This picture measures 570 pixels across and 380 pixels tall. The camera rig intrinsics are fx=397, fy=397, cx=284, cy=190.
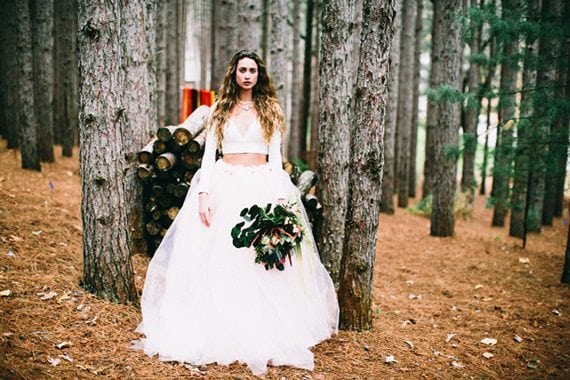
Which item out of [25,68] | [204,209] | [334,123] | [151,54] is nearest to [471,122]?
[334,123]

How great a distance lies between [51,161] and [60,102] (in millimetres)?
2542

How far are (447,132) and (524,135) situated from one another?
1.77m

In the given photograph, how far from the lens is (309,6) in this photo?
14516 millimetres

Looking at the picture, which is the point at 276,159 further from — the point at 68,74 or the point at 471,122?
the point at 471,122

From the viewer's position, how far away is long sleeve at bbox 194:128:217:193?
4.07m

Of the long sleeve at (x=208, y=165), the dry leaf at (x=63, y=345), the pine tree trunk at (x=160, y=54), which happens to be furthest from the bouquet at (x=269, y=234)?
the pine tree trunk at (x=160, y=54)

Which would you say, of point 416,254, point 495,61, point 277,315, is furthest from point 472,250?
point 277,315

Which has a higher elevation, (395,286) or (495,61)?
(495,61)

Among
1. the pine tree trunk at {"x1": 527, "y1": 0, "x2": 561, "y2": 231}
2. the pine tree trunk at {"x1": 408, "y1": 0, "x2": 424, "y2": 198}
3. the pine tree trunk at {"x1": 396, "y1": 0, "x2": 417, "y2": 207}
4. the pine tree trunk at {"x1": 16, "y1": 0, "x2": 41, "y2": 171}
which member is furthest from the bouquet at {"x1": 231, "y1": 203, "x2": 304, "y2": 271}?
the pine tree trunk at {"x1": 408, "y1": 0, "x2": 424, "y2": 198}

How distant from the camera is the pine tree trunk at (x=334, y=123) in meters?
4.88

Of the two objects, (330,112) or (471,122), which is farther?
(471,122)

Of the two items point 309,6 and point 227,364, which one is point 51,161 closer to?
point 227,364

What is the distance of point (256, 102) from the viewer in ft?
14.0

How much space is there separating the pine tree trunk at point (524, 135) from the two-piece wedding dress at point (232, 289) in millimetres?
5213
